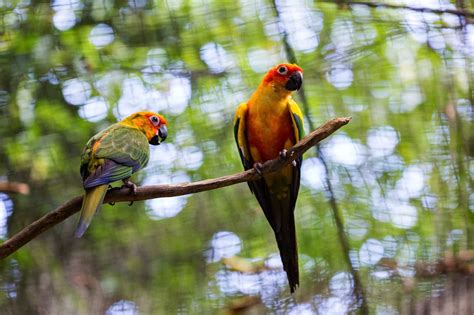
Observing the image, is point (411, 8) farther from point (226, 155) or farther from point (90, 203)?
point (90, 203)

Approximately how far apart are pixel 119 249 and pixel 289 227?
1.84ft

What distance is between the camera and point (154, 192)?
1538mm

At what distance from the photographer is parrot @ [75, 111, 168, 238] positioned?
148cm

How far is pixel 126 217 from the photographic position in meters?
1.93

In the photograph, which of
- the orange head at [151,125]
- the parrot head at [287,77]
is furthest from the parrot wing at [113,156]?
the parrot head at [287,77]

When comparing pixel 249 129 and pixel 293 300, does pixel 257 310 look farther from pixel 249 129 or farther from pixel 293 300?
pixel 249 129

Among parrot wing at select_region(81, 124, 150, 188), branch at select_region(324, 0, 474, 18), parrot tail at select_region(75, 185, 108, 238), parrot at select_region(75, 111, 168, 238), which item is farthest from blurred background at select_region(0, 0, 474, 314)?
parrot tail at select_region(75, 185, 108, 238)

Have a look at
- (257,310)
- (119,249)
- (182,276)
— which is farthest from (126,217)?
(257,310)

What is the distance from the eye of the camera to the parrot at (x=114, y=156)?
148 centimetres

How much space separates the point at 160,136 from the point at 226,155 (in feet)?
0.82

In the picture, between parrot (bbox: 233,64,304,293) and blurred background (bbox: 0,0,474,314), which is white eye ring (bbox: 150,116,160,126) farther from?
parrot (bbox: 233,64,304,293)

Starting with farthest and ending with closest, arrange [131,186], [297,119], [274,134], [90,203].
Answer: [274,134] < [297,119] < [131,186] < [90,203]

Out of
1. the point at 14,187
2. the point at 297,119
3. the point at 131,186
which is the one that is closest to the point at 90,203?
the point at 131,186

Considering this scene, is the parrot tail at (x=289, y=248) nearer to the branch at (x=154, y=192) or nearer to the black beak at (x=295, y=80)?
the branch at (x=154, y=192)
